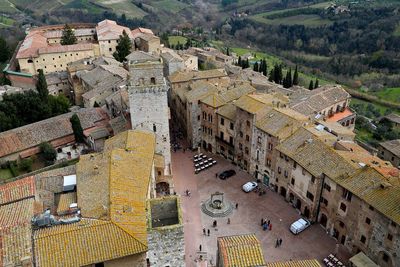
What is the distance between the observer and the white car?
56.6 metres

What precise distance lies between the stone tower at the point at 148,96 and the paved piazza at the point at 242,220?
6.44 m

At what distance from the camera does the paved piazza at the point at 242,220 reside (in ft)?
149

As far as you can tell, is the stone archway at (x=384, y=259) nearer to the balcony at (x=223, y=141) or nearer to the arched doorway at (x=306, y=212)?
the arched doorway at (x=306, y=212)

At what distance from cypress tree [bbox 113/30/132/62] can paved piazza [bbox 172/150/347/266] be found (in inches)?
1735

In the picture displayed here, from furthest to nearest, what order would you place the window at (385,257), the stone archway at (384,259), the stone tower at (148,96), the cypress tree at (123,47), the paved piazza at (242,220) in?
the cypress tree at (123,47), the stone tower at (148,96), the paved piazza at (242,220), the window at (385,257), the stone archway at (384,259)

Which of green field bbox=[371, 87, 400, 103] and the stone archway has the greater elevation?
the stone archway

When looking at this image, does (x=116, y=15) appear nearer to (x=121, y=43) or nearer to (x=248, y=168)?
(x=121, y=43)

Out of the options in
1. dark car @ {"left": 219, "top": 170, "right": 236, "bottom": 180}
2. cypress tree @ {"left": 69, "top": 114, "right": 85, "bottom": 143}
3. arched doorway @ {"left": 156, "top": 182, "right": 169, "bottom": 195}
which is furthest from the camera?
cypress tree @ {"left": 69, "top": 114, "right": 85, "bottom": 143}

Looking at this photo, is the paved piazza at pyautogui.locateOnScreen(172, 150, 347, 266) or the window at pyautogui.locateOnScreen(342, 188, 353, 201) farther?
the paved piazza at pyautogui.locateOnScreen(172, 150, 347, 266)

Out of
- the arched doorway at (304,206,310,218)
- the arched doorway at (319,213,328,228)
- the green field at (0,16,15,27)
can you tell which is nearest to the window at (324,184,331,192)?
the arched doorway at (319,213,328,228)

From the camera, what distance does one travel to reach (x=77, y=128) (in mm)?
61625

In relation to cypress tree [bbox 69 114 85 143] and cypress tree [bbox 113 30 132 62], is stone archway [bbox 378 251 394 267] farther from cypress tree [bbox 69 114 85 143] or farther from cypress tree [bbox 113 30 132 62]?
cypress tree [bbox 113 30 132 62]

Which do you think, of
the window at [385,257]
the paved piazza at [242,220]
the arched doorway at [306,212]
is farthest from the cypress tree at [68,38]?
the window at [385,257]

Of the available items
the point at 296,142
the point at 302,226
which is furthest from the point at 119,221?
the point at 296,142
